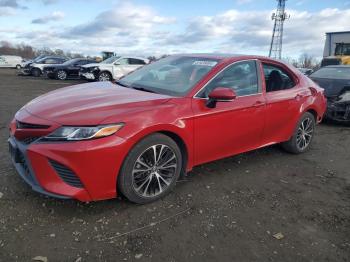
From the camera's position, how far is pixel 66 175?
3150 millimetres

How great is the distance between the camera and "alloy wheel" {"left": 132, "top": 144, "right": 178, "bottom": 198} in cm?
353

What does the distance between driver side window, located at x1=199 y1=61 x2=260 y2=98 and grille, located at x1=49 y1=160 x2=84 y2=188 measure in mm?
1773

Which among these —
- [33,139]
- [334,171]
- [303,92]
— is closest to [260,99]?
[303,92]

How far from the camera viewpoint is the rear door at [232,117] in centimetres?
396

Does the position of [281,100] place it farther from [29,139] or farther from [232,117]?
[29,139]

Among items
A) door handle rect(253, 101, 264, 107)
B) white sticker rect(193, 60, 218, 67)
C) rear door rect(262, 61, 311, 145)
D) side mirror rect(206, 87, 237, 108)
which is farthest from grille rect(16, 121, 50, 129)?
rear door rect(262, 61, 311, 145)

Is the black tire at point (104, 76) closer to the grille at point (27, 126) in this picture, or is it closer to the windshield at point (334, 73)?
the windshield at point (334, 73)

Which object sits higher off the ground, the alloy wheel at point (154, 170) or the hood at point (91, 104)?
the hood at point (91, 104)

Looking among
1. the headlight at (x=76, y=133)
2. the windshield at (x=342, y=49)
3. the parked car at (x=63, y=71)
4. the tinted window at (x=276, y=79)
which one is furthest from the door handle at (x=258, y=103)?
the windshield at (x=342, y=49)

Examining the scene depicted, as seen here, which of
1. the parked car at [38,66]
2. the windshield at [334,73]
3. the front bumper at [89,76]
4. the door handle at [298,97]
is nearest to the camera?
the door handle at [298,97]

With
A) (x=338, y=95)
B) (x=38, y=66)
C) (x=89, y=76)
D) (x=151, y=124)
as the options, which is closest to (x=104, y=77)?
(x=89, y=76)

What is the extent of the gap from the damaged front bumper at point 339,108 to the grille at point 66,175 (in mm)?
6605

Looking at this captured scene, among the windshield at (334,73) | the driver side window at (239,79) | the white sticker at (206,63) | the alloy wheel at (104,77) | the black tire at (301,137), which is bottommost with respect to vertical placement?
the black tire at (301,137)

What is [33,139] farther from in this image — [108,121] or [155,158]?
[155,158]
